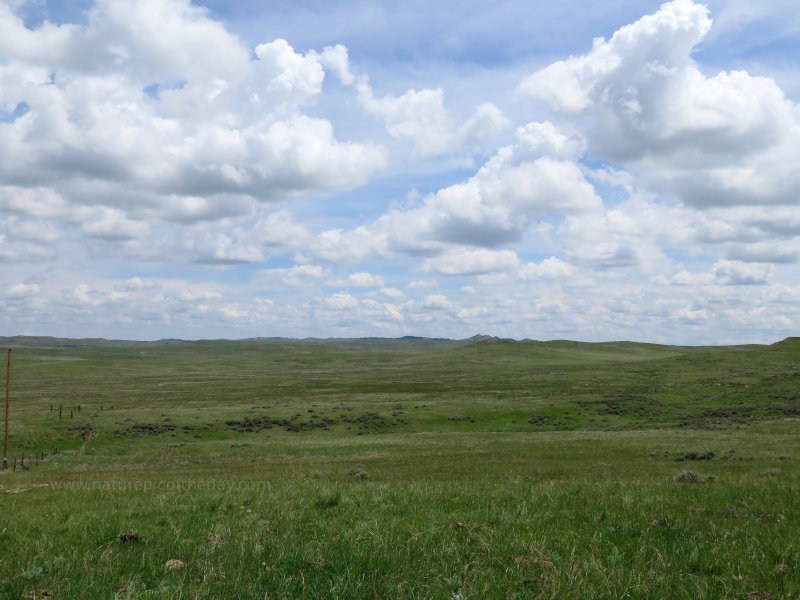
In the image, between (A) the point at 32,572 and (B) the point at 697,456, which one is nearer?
(A) the point at 32,572

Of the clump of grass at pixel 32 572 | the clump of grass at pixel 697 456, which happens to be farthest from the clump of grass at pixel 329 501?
the clump of grass at pixel 697 456

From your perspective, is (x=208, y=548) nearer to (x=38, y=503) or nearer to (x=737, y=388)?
(x=38, y=503)

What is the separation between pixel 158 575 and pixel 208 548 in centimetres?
92

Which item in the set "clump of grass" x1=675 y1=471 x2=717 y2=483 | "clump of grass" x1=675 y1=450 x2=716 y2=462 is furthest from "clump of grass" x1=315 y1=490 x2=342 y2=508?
"clump of grass" x1=675 y1=450 x2=716 y2=462

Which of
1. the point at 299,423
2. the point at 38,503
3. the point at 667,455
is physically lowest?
the point at 299,423

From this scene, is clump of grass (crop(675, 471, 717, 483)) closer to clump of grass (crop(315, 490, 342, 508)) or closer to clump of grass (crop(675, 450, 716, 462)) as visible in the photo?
clump of grass (crop(315, 490, 342, 508))

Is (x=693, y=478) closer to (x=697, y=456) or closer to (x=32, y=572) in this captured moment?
(x=697, y=456)

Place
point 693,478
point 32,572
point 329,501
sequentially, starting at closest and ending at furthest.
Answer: point 32,572
point 329,501
point 693,478

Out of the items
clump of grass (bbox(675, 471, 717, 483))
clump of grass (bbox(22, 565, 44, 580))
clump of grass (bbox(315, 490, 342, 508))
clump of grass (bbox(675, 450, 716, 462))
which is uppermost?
clump of grass (bbox(22, 565, 44, 580))

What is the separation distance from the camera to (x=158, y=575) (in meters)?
6.20

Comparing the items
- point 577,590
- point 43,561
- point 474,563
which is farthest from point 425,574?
point 43,561

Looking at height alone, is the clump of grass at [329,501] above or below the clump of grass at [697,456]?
above

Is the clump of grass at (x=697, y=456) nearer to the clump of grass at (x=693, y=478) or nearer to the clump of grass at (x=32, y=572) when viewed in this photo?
the clump of grass at (x=693, y=478)

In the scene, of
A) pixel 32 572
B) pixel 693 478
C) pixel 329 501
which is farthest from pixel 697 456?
pixel 32 572
